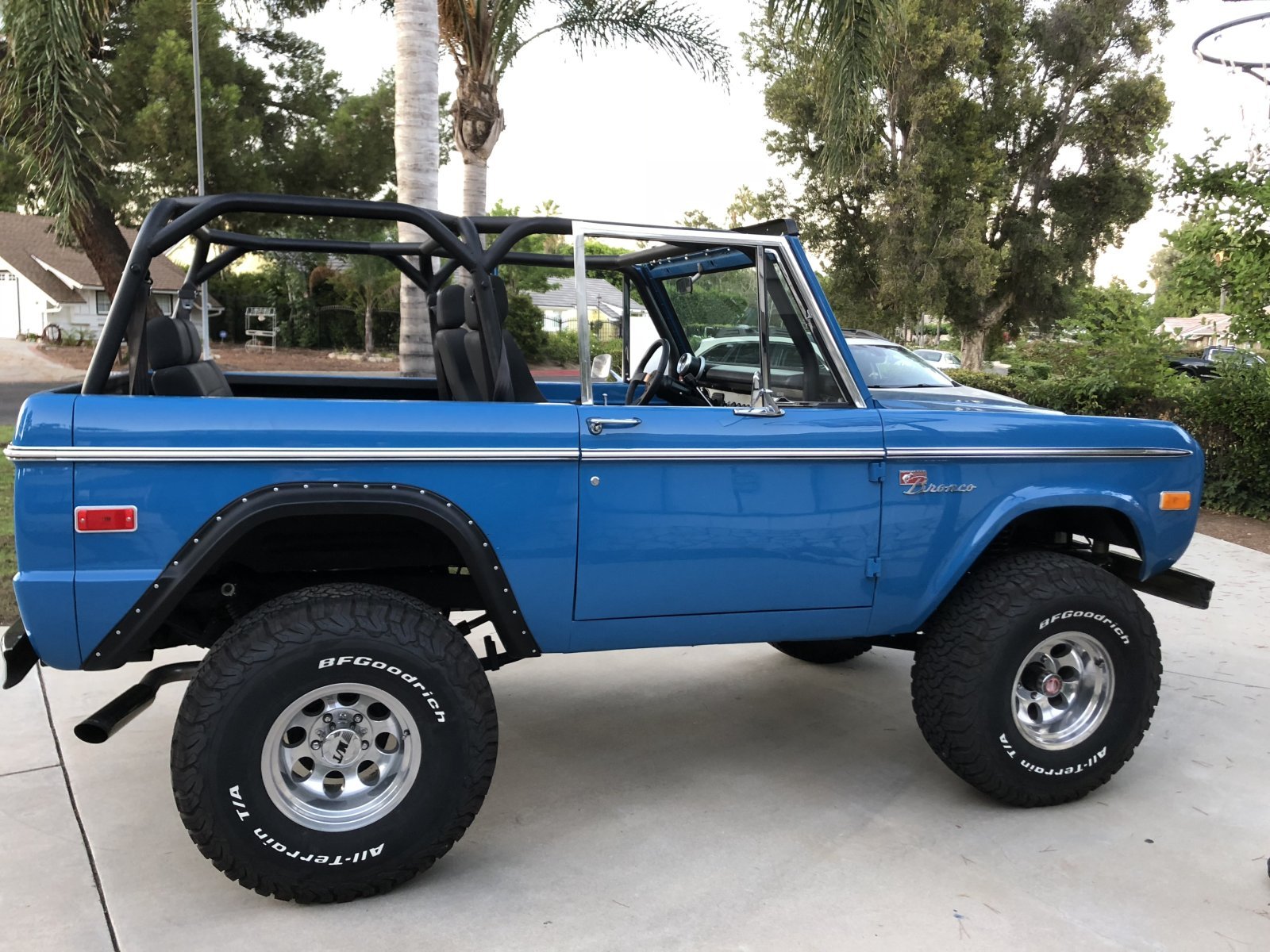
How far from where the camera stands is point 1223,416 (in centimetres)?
1016

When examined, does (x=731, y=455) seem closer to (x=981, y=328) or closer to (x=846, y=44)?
(x=846, y=44)

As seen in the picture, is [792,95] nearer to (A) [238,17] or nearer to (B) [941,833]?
(A) [238,17]

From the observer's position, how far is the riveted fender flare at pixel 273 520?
2.86m

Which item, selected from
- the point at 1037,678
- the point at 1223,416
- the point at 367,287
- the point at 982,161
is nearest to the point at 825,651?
the point at 1037,678

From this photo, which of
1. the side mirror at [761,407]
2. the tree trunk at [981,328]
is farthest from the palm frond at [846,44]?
the tree trunk at [981,328]

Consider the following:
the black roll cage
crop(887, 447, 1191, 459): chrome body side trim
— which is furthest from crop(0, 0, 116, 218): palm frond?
crop(887, 447, 1191, 459): chrome body side trim

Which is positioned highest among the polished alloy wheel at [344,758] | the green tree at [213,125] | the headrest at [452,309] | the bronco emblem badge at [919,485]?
the green tree at [213,125]

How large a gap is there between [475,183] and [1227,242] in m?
7.68

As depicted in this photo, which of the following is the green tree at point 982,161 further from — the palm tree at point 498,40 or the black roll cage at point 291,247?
the black roll cage at point 291,247

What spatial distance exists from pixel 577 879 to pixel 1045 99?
92.9 ft

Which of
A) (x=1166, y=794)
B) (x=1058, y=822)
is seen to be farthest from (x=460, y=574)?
(x=1166, y=794)

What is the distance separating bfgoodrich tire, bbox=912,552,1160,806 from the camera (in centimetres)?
360

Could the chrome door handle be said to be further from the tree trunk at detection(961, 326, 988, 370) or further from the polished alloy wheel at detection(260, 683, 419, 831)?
the tree trunk at detection(961, 326, 988, 370)

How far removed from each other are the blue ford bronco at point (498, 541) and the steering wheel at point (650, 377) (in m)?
0.27
